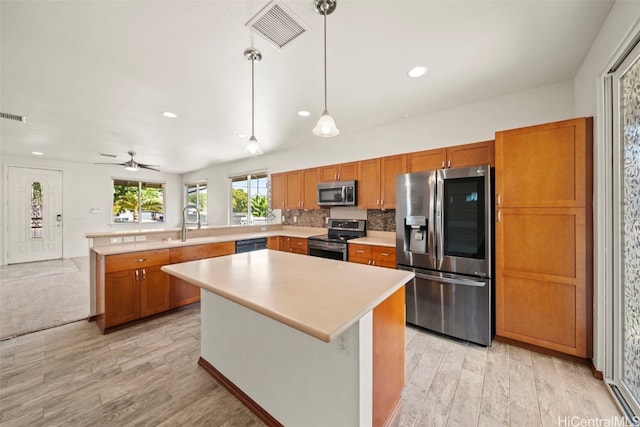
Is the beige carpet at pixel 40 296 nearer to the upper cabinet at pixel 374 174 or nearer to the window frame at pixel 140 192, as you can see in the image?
the window frame at pixel 140 192

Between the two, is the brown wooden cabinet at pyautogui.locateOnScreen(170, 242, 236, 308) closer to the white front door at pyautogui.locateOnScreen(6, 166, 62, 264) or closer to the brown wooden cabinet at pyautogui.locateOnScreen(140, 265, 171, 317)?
the brown wooden cabinet at pyautogui.locateOnScreen(140, 265, 171, 317)

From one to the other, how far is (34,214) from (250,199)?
5215 millimetres

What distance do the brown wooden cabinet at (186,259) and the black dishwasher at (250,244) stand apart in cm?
32

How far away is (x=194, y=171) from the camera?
824 cm

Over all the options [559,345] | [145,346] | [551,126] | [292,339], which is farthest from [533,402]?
[145,346]

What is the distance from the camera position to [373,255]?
326cm

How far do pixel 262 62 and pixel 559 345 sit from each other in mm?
3633

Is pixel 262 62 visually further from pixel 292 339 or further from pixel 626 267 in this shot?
pixel 626 267

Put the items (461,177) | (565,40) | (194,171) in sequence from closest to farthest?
(565,40)
(461,177)
(194,171)

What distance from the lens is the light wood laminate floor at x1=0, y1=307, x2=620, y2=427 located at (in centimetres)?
157

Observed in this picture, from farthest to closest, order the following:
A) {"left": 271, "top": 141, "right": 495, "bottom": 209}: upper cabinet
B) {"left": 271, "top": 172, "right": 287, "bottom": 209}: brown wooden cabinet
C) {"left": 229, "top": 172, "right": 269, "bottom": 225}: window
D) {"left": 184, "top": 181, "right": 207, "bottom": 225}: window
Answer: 1. {"left": 184, "top": 181, "right": 207, "bottom": 225}: window
2. {"left": 229, "top": 172, "right": 269, "bottom": 225}: window
3. {"left": 271, "top": 172, "right": 287, "bottom": 209}: brown wooden cabinet
4. {"left": 271, "top": 141, "right": 495, "bottom": 209}: upper cabinet

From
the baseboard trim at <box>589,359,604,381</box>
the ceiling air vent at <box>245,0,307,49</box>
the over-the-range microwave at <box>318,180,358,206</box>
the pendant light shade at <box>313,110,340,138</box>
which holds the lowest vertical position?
the baseboard trim at <box>589,359,604,381</box>

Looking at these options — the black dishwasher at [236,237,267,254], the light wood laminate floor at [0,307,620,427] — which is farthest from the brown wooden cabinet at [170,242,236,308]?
the light wood laminate floor at [0,307,620,427]

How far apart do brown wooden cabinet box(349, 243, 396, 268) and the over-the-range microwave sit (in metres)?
0.76
